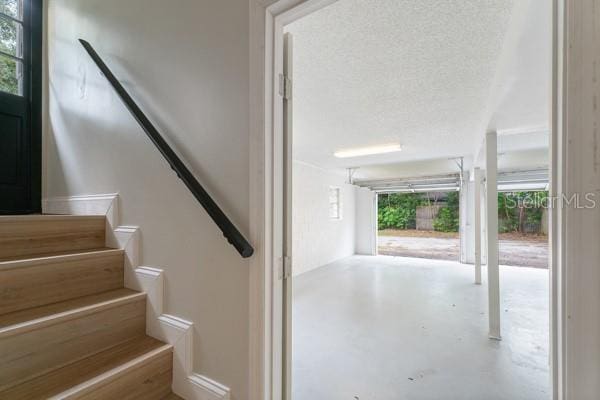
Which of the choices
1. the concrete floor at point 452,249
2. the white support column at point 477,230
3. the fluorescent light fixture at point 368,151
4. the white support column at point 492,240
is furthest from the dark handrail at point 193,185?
the concrete floor at point 452,249

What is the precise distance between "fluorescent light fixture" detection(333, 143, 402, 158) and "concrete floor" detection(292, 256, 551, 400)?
2.50m

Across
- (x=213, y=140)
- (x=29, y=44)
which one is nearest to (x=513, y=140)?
(x=213, y=140)

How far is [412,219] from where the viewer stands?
11.6 meters

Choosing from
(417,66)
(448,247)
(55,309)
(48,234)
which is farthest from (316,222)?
(448,247)

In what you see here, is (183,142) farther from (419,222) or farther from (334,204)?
(419,222)

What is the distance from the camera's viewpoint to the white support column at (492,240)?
2.67 meters

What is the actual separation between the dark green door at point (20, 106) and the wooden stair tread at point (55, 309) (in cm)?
145

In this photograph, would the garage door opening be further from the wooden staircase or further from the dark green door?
the dark green door

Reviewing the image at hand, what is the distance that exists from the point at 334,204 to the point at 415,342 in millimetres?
4737

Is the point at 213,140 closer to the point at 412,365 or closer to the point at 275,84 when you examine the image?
the point at 275,84

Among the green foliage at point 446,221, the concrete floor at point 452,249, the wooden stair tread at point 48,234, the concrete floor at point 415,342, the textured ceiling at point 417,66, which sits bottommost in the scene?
the concrete floor at point 452,249

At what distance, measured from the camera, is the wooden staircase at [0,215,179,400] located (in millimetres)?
1005

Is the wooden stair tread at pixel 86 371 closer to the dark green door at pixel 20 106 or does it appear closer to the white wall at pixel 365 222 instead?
the dark green door at pixel 20 106
